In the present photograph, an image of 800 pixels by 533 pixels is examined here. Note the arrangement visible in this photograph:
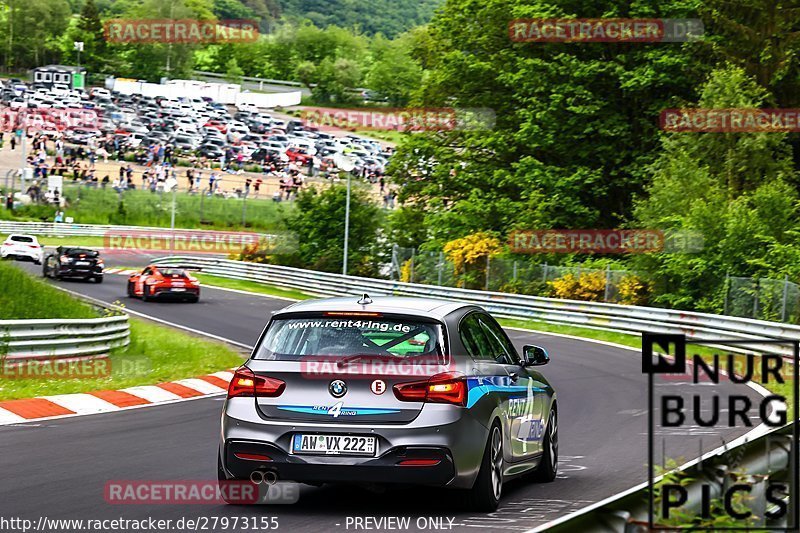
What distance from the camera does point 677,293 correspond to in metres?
37.9

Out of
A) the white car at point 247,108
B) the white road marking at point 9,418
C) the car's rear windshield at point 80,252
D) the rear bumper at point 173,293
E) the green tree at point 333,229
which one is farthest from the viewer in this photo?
the white car at point 247,108

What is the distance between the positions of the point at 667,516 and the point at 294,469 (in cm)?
364

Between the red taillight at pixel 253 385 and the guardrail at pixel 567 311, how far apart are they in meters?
15.0

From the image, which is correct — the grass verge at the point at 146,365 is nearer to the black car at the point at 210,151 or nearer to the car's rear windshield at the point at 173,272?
the car's rear windshield at the point at 173,272

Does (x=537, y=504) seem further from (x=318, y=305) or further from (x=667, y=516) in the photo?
(x=667, y=516)

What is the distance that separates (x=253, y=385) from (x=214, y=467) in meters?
2.50

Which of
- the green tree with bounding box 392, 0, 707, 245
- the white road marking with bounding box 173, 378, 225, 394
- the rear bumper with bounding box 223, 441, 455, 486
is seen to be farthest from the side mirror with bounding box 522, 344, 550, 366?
the green tree with bounding box 392, 0, 707, 245

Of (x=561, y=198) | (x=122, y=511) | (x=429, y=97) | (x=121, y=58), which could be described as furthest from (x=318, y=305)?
(x=121, y=58)

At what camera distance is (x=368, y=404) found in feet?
28.3

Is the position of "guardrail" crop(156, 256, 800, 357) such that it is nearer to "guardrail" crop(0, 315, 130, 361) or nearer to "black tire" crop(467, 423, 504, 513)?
"guardrail" crop(0, 315, 130, 361)

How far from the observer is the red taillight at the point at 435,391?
8656 millimetres

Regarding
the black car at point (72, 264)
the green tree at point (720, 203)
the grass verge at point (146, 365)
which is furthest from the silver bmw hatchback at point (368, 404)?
the black car at point (72, 264)

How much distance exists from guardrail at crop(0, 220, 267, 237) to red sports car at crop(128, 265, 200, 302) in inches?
1231

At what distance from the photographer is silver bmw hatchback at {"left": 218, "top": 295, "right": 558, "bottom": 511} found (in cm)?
855
